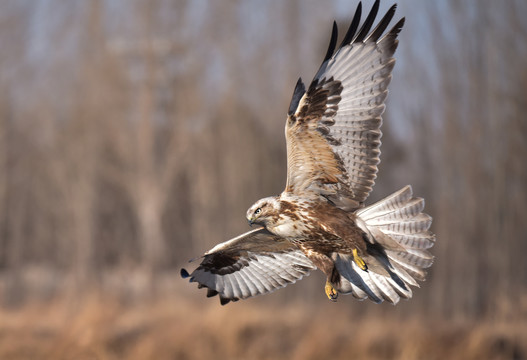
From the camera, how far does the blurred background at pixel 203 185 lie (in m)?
13.0

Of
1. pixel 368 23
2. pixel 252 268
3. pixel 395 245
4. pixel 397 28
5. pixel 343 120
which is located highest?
pixel 368 23

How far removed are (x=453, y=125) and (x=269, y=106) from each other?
4495 mm

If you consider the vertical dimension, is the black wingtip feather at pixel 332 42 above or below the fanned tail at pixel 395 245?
above

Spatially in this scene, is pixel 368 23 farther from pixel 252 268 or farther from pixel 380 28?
pixel 252 268

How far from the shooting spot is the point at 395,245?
190 inches

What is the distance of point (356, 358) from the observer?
40.3 ft

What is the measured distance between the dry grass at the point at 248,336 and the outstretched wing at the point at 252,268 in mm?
7079

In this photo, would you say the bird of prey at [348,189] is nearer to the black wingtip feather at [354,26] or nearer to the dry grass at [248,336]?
the black wingtip feather at [354,26]

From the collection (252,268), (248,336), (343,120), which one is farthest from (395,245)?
(248,336)

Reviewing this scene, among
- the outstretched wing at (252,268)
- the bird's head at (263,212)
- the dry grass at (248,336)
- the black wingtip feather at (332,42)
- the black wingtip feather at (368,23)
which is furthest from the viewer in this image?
the dry grass at (248,336)

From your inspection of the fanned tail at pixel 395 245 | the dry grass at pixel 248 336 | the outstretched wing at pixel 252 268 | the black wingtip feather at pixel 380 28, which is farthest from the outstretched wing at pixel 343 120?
the dry grass at pixel 248 336

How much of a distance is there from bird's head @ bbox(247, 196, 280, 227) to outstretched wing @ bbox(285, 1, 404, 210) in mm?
228

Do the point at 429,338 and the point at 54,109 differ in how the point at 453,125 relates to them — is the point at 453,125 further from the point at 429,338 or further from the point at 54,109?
the point at 54,109

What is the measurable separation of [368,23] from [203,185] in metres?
14.9
